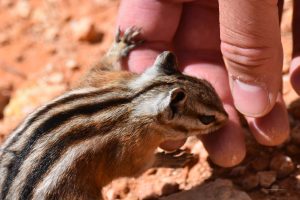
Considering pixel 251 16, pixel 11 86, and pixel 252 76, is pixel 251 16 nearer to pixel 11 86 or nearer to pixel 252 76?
pixel 252 76

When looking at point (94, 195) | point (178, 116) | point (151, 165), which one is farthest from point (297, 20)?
point (94, 195)

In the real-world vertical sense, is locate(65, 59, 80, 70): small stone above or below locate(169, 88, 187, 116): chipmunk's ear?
below

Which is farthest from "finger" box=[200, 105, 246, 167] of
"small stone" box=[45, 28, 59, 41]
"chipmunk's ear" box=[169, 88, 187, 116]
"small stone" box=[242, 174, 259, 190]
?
"small stone" box=[45, 28, 59, 41]

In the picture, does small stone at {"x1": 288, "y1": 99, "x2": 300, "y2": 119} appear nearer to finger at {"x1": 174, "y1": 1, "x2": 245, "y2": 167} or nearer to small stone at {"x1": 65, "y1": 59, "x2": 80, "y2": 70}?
finger at {"x1": 174, "y1": 1, "x2": 245, "y2": 167}

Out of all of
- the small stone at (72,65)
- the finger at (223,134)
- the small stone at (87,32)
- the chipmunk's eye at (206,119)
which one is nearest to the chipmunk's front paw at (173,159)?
the finger at (223,134)

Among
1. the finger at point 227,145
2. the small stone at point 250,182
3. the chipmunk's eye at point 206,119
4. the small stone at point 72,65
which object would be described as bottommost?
the small stone at point 250,182

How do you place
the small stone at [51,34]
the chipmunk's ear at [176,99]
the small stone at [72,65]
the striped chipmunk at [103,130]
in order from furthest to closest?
the small stone at [51,34], the small stone at [72,65], the chipmunk's ear at [176,99], the striped chipmunk at [103,130]

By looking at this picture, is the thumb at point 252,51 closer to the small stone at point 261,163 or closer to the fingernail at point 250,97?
the fingernail at point 250,97

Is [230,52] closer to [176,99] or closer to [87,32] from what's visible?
[176,99]
